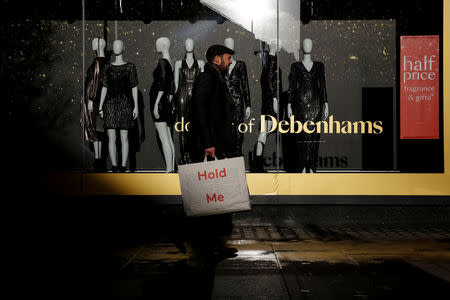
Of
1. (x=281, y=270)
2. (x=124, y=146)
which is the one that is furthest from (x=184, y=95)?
(x=281, y=270)

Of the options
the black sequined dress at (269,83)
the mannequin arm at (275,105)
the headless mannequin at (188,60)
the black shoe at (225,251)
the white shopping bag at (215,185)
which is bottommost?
the black shoe at (225,251)

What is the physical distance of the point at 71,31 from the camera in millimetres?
8461

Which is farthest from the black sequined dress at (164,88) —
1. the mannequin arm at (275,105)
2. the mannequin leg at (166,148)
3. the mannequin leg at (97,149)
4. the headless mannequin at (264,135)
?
the mannequin arm at (275,105)

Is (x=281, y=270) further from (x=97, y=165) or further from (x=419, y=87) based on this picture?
(x=419, y=87)

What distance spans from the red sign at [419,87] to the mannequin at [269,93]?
1.86 m

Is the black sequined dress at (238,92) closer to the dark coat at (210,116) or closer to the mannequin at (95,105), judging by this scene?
the mannequin at (95,105)

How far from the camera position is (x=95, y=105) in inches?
334

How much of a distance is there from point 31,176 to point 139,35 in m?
2.67

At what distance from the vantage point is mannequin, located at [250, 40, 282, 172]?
8344 mm

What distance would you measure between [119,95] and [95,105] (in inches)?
A: 15.3

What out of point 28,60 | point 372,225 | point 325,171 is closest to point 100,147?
point 28,60

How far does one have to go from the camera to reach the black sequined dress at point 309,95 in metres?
8.38

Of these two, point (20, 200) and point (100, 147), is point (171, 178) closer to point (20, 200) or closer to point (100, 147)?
point (100, 147)

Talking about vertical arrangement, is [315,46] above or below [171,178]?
above
